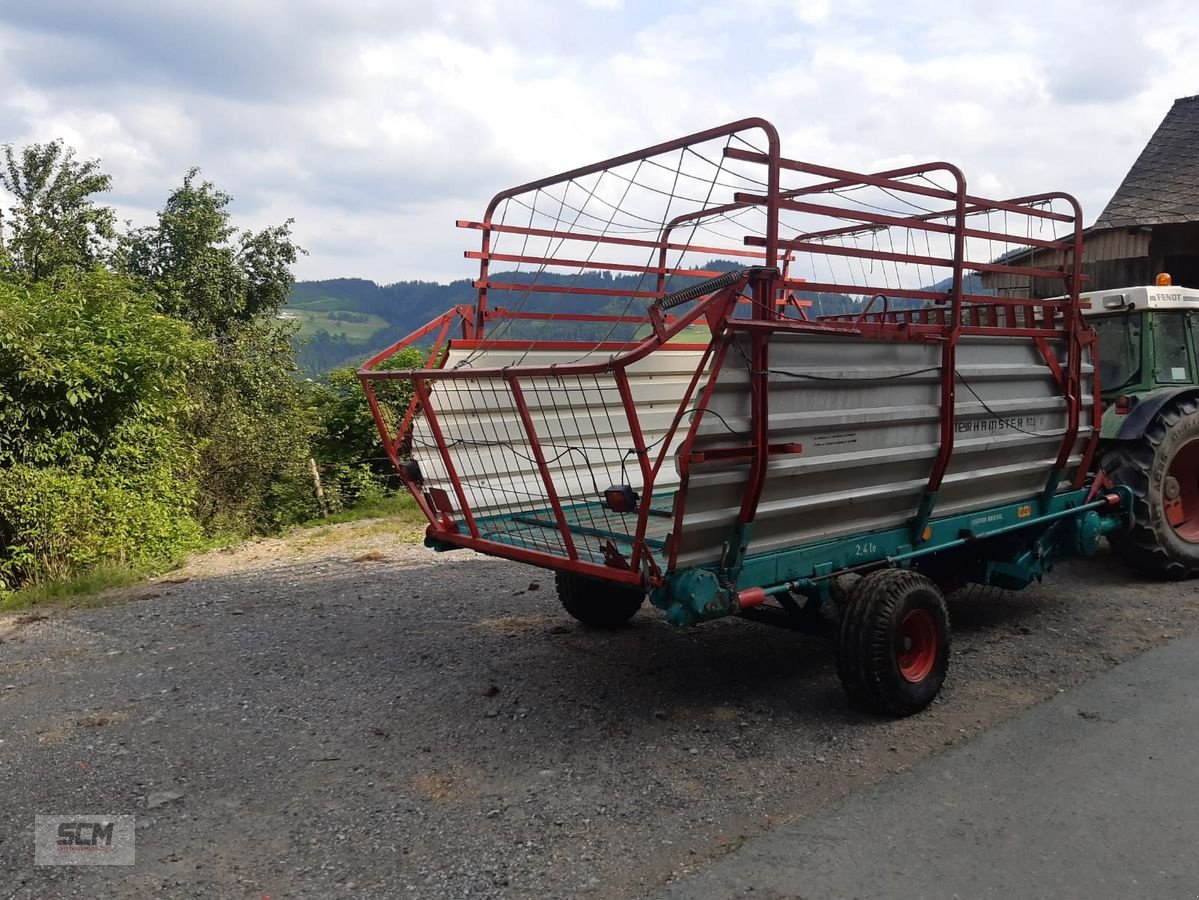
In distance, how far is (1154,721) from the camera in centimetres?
420

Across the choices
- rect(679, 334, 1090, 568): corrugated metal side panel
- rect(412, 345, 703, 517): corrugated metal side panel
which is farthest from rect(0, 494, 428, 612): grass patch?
rect(679, 334, 1090, 568): corrugated metal side panel

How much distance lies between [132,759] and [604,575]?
7.28 ft

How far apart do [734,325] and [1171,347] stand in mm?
4718

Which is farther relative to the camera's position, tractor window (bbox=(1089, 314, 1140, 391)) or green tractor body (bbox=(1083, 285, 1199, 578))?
tractor window (bbox=(1089, 314, 1140, 391))

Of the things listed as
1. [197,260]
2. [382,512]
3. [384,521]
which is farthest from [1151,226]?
[197,260]

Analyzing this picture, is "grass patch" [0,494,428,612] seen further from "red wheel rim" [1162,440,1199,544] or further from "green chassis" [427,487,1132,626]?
"red wheel rim" [1162,440,1199,544]

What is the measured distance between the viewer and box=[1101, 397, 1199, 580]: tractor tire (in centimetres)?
620

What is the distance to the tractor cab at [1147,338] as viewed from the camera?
21.3ft

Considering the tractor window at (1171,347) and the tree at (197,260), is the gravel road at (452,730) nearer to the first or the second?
the tractor window at (1171,347)

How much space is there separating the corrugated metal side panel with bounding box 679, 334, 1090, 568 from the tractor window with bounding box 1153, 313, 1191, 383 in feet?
6.25

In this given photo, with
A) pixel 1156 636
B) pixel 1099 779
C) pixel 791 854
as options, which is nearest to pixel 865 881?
pixel 791 854

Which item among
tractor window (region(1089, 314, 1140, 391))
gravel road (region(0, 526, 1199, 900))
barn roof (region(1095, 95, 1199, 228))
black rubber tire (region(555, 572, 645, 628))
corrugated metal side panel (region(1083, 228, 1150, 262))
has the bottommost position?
gravel road (region(0, 526, 1199, 900))

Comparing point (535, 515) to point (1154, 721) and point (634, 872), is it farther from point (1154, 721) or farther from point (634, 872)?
point (1154, 721)

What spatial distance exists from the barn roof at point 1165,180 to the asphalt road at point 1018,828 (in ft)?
25.4
